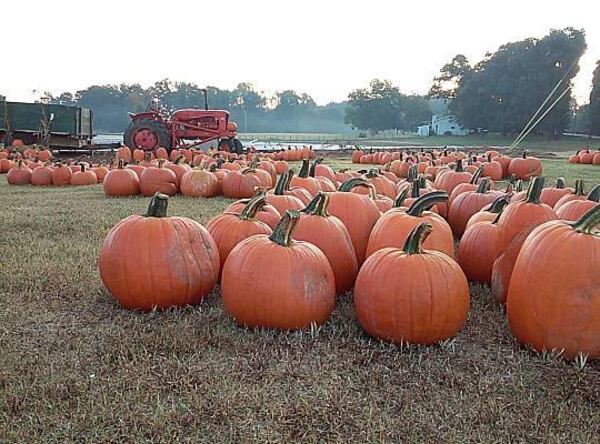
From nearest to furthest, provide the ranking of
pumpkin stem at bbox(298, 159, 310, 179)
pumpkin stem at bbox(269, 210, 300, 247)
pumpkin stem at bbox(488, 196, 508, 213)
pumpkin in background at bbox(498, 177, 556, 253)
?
pumpkin stem at bbox(269, 210, 300, 247) < pumpkin in background at bbox(498, 177, 556, 253) < pumpkin stem at bbox(488, 196, 508, 213) < pumpkin stem at bbox(298, 159, 310, 179)

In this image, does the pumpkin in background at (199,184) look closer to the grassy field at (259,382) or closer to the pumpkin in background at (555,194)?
the pumpkin in background at (555,194)

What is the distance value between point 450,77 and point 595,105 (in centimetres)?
2115

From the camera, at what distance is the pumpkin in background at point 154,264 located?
309 centimetres

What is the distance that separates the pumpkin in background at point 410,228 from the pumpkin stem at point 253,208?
0.70m

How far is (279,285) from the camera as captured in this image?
2787 millimetres

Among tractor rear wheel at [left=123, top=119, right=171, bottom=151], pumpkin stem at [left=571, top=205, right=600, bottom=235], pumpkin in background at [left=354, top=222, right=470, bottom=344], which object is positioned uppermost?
tractor rear wheel at [left=123, top=119, right=171, bottom=151]

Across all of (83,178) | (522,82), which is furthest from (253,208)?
(522,82)

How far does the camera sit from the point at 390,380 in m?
2.34

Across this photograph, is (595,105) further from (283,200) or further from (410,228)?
(410,228)

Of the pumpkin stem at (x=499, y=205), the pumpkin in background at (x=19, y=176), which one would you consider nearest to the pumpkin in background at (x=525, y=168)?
the pumpkin stem at (x=499, y=205)

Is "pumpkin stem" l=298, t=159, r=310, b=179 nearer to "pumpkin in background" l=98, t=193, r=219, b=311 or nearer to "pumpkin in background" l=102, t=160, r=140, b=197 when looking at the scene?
"pumpkin in background" l=98, t=193, r=219, b=311

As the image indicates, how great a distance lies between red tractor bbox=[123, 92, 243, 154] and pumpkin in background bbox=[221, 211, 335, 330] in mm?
13665

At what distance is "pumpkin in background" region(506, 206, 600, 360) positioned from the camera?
251 cm

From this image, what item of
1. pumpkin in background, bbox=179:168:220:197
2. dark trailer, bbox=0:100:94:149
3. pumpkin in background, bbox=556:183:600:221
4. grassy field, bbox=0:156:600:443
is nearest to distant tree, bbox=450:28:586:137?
dark trailer, bbox=0:100:94:149
